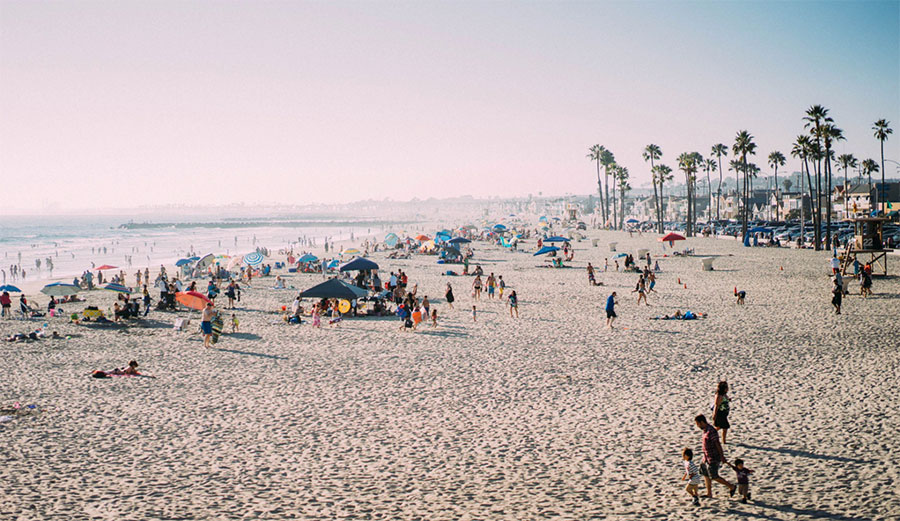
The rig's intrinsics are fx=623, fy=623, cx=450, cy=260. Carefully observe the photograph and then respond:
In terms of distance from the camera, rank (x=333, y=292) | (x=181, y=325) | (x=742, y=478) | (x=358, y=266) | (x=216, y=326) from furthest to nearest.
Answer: (x=358, y=266)
(x=333, y=292)
(x=181, y=325)
(x=216, y=326)
(x=742, y=478)

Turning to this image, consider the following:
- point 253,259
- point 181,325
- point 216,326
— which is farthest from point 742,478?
point 253,259

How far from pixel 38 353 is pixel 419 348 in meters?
10.2

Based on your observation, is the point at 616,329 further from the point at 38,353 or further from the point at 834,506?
the point at 38,353

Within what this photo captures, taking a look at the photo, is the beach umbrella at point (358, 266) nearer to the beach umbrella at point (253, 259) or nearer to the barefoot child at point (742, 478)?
the beach umbrella at point (253, 259)

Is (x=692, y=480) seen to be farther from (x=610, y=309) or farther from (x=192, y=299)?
Result: (x=192, y=299)

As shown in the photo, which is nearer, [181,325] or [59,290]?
[181,325]

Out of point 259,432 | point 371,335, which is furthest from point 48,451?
point 371,335

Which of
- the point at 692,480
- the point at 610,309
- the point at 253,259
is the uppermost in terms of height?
the point at 253,259

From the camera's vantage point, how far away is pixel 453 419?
11.1 meters

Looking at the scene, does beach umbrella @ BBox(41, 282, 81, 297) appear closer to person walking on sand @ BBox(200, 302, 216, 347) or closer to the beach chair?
the beach chair

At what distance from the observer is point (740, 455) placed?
30.0ft

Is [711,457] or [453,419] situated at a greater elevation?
[711,457]

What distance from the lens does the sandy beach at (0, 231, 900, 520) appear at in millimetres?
7945

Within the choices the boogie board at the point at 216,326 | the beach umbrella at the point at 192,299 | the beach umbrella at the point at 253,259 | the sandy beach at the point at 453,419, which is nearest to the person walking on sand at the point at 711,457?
the sandy beach at the point at 453,419
